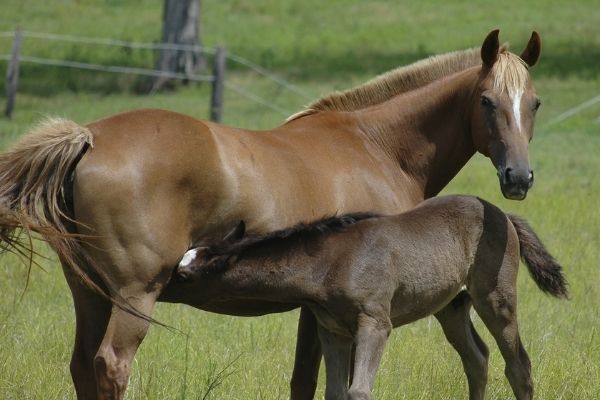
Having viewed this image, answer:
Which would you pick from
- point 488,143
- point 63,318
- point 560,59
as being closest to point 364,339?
point 488,143

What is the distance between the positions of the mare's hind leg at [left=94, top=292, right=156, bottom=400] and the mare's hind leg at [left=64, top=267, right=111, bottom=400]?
0.37 m

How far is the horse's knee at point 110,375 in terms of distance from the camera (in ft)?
16.0

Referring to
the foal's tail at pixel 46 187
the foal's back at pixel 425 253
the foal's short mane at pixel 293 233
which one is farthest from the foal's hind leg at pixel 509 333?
the foal's tail at pixel 46 187

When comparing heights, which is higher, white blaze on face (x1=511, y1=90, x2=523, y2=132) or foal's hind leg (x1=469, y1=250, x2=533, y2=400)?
white blaze on face (x1=511, y1=90, x2=523, y2=132)

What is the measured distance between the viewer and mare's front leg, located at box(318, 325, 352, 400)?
17.8 ft

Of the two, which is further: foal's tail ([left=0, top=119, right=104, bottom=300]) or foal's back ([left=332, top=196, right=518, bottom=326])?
foal's back ([left=332, top=196, right=518, bottom=326])

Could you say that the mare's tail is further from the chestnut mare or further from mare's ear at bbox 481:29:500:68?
mare's ear at bbox 481:29:500:68

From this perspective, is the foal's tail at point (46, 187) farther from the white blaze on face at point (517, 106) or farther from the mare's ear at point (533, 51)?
the mare's ear at point (533, 51)

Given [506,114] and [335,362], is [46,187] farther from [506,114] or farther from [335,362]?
[506,114]

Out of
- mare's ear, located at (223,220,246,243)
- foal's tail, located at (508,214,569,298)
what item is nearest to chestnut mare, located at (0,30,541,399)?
mare's ear, located at (223,220,246,243)

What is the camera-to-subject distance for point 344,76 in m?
23.5

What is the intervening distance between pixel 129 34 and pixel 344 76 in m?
6.10

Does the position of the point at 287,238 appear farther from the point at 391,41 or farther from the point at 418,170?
the point at 391,41

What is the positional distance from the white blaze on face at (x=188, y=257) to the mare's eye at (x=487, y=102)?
1989 millimetres
